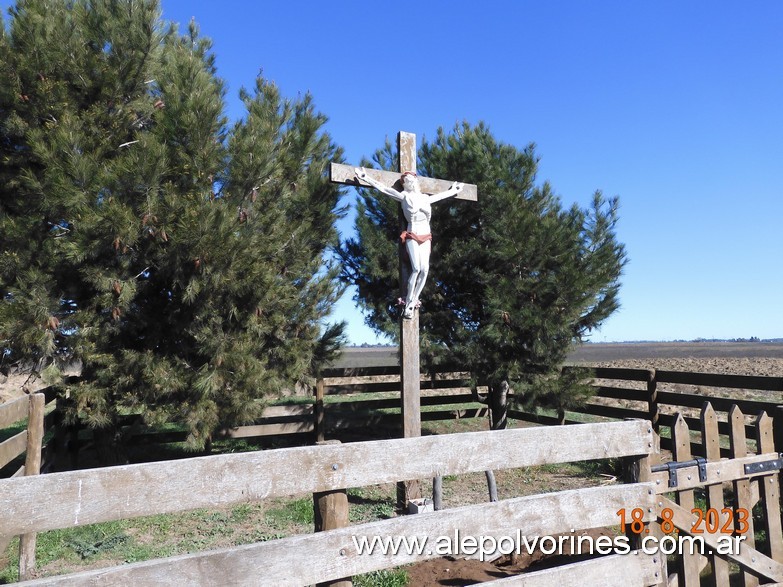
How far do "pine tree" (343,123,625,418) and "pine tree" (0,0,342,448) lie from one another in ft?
7.05

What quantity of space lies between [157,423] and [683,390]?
1318 centimetres

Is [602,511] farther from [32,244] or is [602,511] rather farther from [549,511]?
[32,244]

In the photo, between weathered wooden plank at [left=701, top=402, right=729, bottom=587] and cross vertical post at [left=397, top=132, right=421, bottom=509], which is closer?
weathered wooden plank at [left=701, top=402, right=729, bottom=587]

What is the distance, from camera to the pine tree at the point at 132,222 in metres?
5.57

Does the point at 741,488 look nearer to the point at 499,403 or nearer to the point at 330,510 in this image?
the point at 330,510

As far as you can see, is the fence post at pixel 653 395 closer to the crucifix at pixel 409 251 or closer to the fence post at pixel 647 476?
the crucifix at pixel 409 251

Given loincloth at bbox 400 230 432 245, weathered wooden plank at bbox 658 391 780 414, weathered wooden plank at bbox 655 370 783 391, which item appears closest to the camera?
loincloth at bbox 400 230 432 245

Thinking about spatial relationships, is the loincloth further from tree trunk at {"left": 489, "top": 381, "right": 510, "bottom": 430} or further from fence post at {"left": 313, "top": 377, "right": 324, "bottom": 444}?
tree trunk at {"left": 489, "top": 381, "right": 510, "bottom": 430}

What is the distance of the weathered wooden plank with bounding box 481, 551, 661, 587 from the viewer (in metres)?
2.75

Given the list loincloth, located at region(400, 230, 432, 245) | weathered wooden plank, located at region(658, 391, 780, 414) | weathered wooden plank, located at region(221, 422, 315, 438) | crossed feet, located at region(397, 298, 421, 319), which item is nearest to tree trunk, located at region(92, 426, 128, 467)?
weathered wooden plank, located at region(221, 422, 315, 438)

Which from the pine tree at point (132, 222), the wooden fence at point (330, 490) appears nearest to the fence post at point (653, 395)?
the pine tree at point (132, 222)

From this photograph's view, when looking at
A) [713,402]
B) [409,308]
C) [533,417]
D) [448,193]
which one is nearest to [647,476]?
[409,308]

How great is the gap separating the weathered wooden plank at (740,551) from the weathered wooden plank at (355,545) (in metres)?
0.24

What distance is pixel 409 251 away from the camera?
557 cm
